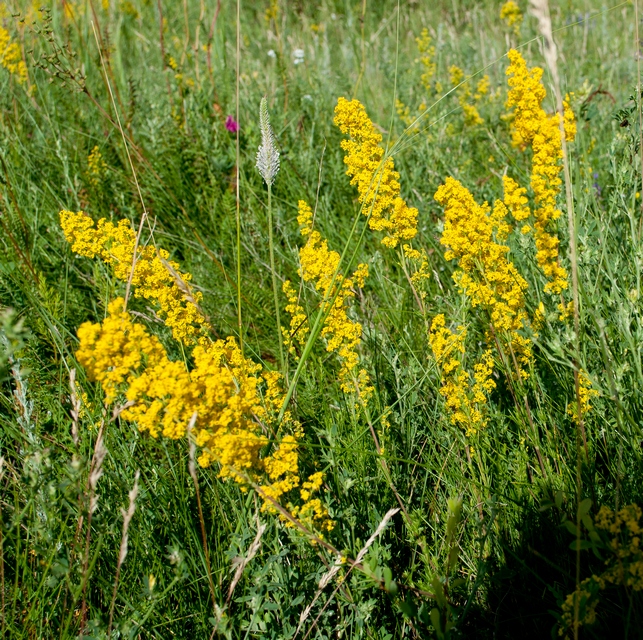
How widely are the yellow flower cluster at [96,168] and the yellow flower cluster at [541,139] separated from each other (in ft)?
7.77

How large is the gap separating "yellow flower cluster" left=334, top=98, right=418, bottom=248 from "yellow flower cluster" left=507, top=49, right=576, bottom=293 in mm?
400

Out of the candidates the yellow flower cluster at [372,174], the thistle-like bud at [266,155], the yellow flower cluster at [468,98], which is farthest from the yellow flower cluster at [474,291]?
the yellow flower cluster at [468,98]

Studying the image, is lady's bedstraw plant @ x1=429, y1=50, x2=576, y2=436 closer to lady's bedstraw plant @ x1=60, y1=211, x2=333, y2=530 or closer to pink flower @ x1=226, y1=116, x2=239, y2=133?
lady's bedstraw plant @ x1=60, y1=211, x2=333, y2=530

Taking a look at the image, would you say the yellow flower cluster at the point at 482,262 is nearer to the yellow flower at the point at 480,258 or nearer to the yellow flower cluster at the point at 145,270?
the yellow flower at the point at 480,258

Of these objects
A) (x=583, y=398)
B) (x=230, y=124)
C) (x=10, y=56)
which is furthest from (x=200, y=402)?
(x=10, y=56)

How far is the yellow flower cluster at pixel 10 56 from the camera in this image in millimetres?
4328

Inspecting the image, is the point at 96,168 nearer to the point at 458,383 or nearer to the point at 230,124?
the point at 230,124

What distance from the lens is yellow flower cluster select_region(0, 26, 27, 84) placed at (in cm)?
433

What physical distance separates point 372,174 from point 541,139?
1.76ft

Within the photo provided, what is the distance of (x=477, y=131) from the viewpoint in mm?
4238

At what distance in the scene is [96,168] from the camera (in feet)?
11.8

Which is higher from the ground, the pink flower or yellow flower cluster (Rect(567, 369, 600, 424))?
the pink flower

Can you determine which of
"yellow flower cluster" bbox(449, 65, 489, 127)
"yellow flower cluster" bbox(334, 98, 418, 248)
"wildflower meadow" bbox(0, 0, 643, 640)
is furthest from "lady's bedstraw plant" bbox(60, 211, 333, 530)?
"yellow flower cluster" bbox(449, 65, 489, 127)

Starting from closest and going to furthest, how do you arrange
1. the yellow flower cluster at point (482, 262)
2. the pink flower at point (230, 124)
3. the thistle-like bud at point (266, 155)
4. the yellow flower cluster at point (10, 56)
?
the thistle-like bud at point (266, 155) < the yellow flower cluster at point (482, 262) < the pink flower at point (230, 124) < the yellow flower cluster at point (10, 56)
